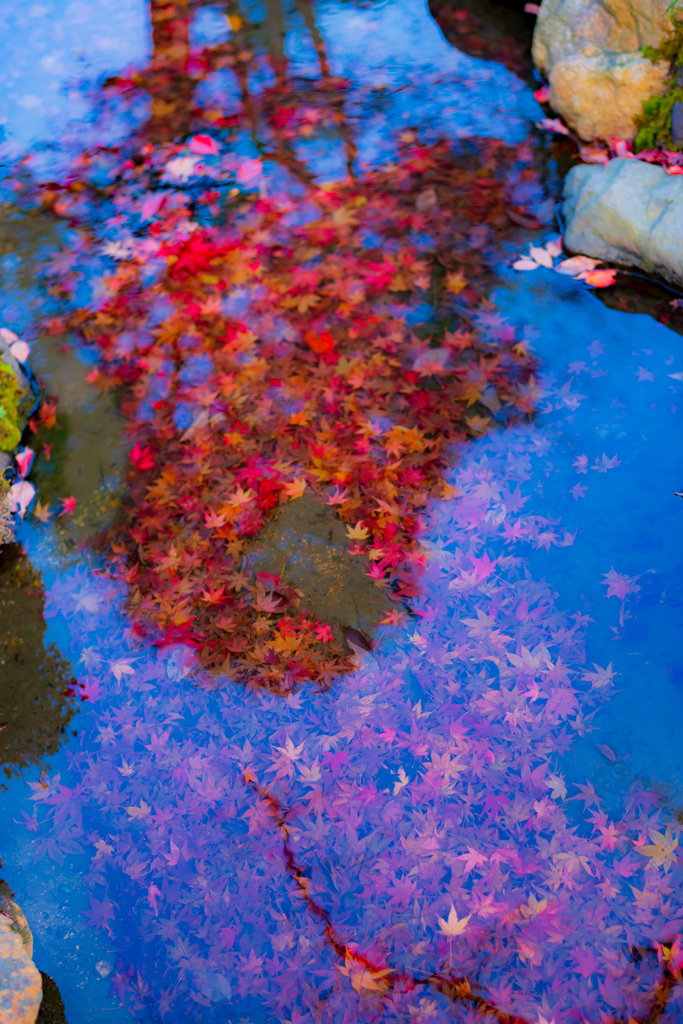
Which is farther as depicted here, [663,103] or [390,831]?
[663,103]

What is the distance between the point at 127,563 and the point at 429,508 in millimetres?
1761

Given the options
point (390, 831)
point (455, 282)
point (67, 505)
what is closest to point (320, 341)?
point (455, 282)

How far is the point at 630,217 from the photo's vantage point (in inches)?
164

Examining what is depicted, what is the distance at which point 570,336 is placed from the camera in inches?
161

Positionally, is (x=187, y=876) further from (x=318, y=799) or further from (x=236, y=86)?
(x=236, y=86)

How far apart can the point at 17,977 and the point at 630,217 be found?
17.5ft

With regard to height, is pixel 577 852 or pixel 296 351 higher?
pixel 296 351

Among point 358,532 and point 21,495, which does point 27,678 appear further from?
point 358,532

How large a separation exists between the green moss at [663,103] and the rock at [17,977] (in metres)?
6.22

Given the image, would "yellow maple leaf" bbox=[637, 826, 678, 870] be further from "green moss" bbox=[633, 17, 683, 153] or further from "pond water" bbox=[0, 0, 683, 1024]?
"green moss" bbox=[633, 17, 683, 153]

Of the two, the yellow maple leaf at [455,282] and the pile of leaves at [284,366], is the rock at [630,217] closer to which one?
the pile of leaves at [284,366]

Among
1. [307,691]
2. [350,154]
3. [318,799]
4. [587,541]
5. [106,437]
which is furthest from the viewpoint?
[350,154]


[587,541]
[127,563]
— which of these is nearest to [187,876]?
[127,563]

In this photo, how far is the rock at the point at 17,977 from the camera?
7.48 ft
